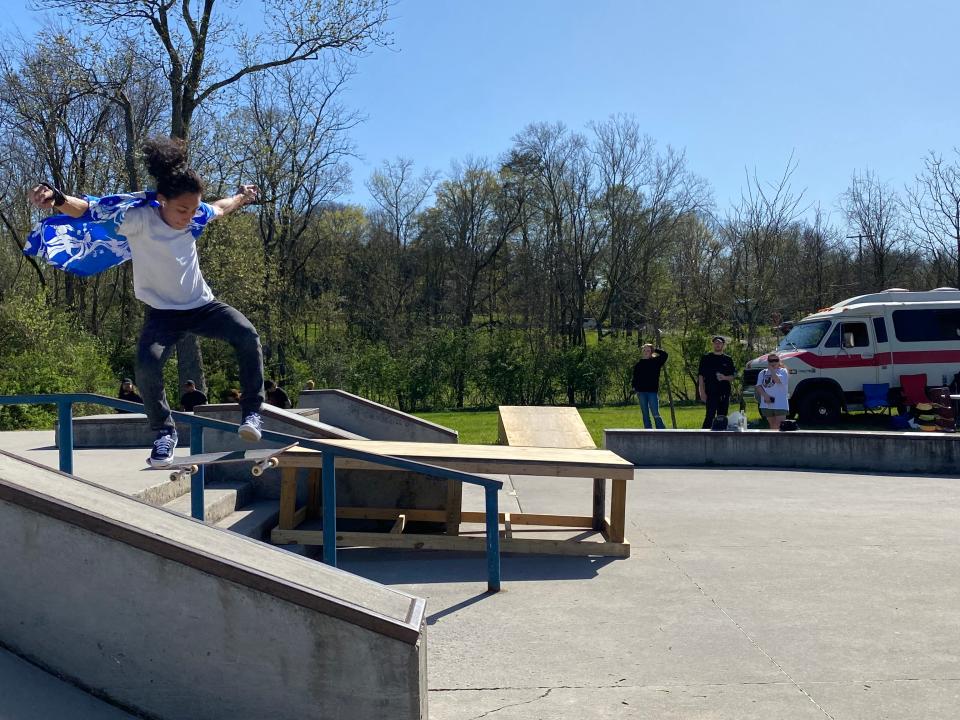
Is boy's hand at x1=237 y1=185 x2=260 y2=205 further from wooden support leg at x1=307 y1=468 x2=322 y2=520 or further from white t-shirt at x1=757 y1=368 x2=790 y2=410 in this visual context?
white t-shirt at x1=757 y1=368 x2=790 y2=410

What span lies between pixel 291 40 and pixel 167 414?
65.2 ft

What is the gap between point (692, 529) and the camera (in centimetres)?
786

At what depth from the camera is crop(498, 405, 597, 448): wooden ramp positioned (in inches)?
401

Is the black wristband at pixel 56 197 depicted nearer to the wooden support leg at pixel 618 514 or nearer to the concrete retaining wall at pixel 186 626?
the concrete retaining wall at pixel 186 626

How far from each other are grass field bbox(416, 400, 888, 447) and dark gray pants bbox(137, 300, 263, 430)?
36.2 ft

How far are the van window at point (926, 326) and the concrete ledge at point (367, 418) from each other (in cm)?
1203

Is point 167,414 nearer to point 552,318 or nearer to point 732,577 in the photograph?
point 732,577

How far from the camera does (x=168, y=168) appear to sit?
441 cm

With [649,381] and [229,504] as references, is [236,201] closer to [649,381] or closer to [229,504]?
[229,504]

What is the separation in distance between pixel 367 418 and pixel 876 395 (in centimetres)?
1197

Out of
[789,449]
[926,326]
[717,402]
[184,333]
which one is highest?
[926,326]

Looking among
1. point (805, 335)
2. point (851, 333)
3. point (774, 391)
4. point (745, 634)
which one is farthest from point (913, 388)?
point (745, 634)

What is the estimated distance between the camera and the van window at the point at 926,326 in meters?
18.4

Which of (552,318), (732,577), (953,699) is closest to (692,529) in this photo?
(732,577)
